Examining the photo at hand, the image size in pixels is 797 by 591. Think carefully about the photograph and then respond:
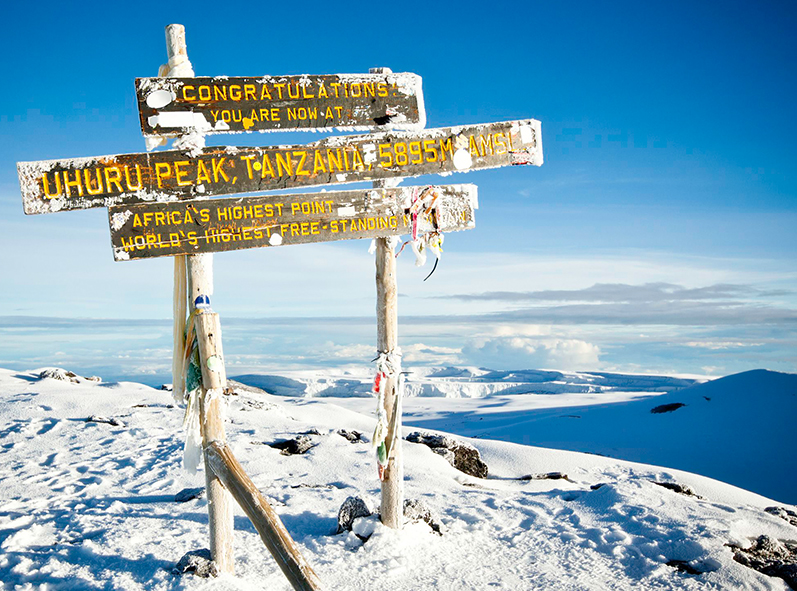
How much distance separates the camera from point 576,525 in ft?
16.2

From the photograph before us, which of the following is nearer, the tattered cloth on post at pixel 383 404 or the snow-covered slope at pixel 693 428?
the tattered cloth on post at pixel 383 404

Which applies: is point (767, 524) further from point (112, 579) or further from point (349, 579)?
point (112, 579)

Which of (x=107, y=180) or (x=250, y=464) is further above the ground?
(x=107, y=180)

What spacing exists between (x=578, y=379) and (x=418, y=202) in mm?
22018

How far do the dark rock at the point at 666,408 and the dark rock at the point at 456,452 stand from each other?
7042 mm

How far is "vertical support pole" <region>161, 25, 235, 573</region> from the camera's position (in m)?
3.75

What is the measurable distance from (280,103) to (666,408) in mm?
12229

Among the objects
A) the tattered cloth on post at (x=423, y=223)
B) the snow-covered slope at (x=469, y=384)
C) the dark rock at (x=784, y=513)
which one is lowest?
the snow-covered slope at (x=469, y=384)

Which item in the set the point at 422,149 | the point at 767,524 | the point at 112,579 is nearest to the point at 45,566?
the point at 112,579

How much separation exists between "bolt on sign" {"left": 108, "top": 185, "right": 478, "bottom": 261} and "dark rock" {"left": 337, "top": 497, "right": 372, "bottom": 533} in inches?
89.6

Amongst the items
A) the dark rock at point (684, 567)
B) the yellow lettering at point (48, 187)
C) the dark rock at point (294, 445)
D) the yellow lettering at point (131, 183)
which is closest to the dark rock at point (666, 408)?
the dark rock at point (294, 445)

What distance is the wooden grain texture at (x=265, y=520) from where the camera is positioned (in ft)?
9.83

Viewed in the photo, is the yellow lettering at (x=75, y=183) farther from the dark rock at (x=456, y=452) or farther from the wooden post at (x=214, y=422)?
the dark rock at (x=456, y=452)

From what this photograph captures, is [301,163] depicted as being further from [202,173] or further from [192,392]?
[192,392]
